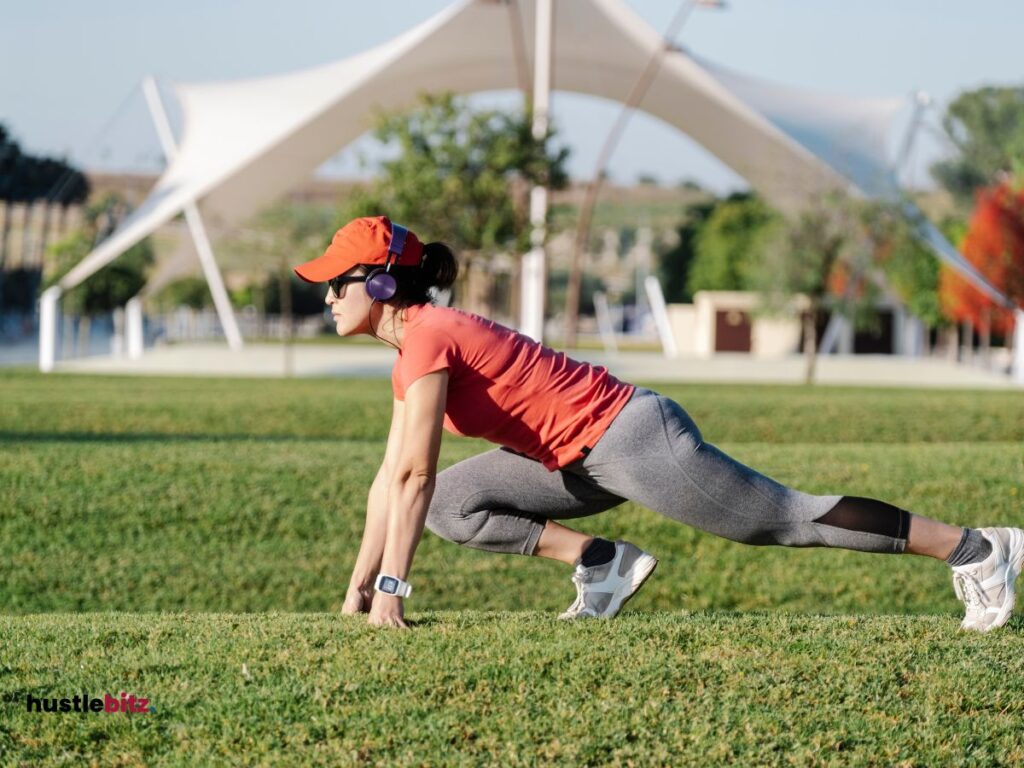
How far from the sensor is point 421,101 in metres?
24.0

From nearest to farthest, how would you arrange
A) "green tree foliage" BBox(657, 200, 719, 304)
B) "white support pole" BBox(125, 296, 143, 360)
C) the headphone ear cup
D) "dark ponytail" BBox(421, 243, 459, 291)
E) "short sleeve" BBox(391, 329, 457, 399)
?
"short sleeve" BBox(391, 329, 457, 399)
the headphone ear cup
"dark ponytail" BBox(421, 243, 459, 291)
"white support pole" BBox(125, 296, 143, 360)
"green tree foliage" BBox(657, 200, 719, 304)

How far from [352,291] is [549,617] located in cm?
130

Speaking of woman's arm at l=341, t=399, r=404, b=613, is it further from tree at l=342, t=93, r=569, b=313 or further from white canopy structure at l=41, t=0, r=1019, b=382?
white canopy structure at l=41, t=0, r=1019, b=382

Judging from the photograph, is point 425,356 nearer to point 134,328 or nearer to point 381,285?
point 381,285

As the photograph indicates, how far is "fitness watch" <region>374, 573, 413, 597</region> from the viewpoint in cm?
381

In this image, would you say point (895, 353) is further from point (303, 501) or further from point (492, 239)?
point (303, 501)

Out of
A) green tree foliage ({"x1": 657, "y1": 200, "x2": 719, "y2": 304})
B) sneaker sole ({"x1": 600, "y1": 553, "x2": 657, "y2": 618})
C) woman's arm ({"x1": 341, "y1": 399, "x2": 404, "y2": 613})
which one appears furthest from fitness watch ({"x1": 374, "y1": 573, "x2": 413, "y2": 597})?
green tree foliage ({"x1": 657, "y1": 200, "x2": 719, "y2": 304})

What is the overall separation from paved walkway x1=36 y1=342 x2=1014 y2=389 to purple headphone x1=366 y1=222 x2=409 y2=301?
21.5m

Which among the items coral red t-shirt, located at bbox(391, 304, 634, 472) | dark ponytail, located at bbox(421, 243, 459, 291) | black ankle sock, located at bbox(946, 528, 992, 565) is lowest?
black ankle sock, located at bbox(946, 528, 992, 565)

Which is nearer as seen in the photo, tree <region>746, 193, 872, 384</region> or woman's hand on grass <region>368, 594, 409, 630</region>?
woman's hand on grass <region>368, 594, 409, 630</region>

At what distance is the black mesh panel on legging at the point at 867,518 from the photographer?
3.99 meters

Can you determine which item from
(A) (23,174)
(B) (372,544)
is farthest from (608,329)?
(B) (372,544)

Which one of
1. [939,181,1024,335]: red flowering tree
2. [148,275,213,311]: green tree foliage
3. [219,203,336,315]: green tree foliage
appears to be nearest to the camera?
[219,203,336,315]: green tree foliage

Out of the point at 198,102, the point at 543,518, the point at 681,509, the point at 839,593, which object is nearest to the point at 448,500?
→ the point at 543,518
